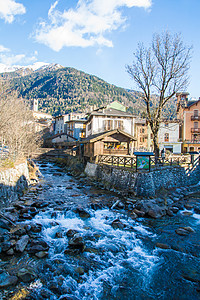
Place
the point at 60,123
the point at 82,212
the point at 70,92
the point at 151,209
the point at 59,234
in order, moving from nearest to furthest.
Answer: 1. the point at 59,234
2. the point at 82,212
3. the point at 151,209
4. the point at 60,123
5. the point at 70,92

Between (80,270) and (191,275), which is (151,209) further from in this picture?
(80,270)

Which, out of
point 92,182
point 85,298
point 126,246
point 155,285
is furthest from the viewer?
point 92,182

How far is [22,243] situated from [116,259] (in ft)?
14.1

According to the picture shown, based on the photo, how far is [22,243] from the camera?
829cm

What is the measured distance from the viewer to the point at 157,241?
9.59 metres

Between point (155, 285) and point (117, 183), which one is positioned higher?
point (117, 183)

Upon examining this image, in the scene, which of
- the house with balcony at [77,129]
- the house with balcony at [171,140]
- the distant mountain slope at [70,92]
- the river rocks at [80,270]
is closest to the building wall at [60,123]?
the house with balcony at [77,129]

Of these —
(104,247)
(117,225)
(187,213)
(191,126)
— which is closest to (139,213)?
(117,225)

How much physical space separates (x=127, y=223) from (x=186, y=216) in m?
4.79

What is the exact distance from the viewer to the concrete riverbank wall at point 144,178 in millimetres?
16375

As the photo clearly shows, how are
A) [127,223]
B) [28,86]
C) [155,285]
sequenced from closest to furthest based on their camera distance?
[155,285]
[127,223]
[28,86]

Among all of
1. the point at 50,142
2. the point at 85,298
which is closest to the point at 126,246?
the point at 85,298

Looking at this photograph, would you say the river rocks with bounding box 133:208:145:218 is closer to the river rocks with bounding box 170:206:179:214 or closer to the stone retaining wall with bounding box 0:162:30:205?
the river rocks with bounding box 170:206:179:214

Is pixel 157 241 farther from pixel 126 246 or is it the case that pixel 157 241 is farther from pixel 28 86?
pixel 28 86
